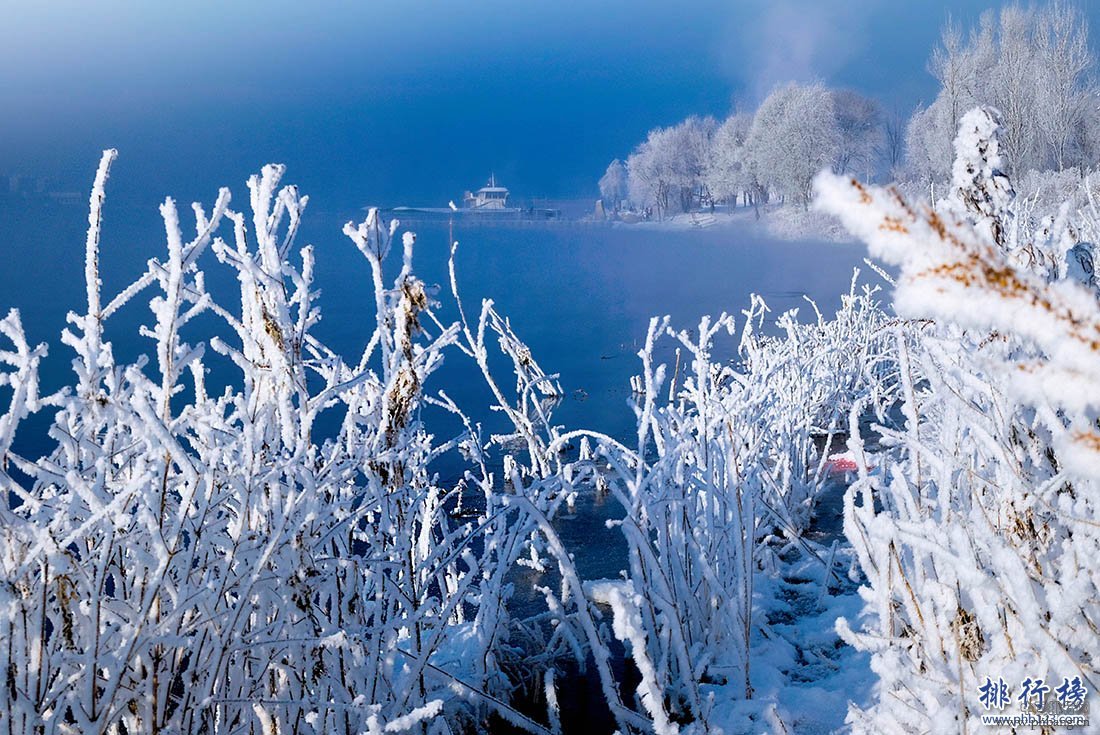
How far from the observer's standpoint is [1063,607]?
1.44 meters

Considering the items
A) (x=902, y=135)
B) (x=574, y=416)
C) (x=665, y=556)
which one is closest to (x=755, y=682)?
(x=665, y=556)

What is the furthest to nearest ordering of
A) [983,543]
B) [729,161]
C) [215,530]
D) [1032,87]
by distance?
[729,161], [1032,87], [215,530], [983,543]

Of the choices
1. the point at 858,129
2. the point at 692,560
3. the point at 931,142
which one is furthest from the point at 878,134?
the point at 692,560

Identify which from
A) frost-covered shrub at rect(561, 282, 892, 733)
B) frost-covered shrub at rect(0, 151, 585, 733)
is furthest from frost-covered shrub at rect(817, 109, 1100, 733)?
frost-covered shrub at rect(0, 151, 585, 733)

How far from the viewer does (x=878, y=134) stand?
45656mm

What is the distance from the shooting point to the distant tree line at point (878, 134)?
27.3m

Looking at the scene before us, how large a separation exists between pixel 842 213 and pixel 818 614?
3019mm

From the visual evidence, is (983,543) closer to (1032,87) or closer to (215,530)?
(215,530)

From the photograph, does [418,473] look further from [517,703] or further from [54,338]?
[54,338]

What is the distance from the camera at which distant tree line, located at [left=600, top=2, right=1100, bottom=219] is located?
27344mm

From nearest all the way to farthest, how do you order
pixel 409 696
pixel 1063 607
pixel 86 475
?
pixel 1063 607 < pixel 86 475 < pixel 409 696

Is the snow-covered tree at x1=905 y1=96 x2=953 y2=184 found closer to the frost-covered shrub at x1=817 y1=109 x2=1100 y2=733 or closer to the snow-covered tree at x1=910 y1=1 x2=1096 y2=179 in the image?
the snow-covered tree at x1=910 y1=1 x2=1096 y2=179

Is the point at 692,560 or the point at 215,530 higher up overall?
the point at 215,530

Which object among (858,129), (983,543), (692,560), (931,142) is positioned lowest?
(692,560)
